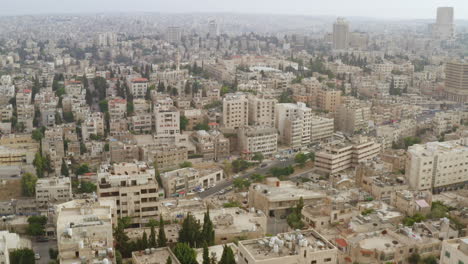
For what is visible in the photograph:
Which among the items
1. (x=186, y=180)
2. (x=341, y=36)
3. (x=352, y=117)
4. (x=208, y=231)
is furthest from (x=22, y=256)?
(x=341, y=36)

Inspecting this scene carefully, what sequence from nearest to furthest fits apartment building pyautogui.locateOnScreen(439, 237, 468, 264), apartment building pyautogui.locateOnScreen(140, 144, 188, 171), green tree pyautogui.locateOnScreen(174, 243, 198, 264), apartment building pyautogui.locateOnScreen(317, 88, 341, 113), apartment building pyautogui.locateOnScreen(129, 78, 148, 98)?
apartment building pyautogui.locateOnScreen(439, 237, 468, 264), green tree pyautogui.locateOnScreen(174, 243, 198, 264), apartment building pyautogui.locateOnScreen(140, 144, 188, 171), apartment building pyautogui.locateOnScreen(317, 88, 341, 113), apartment building pyautogui.locateOnScreen(129, 78, 148, 98)

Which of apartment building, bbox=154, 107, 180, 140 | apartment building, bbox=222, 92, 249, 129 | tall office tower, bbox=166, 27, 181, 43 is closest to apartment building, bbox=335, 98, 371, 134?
apartment building, bbox=222, 92, 249, 129

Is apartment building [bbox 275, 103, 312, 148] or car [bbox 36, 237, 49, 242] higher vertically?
apartment building [bbox 275, 103, 312, 148]

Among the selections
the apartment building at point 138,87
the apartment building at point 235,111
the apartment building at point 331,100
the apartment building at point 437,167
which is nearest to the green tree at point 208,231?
the apartment building at point 437,167

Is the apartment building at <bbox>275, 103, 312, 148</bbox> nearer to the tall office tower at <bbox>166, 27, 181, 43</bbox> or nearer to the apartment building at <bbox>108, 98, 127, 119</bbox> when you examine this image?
the apartment building at <bbox>108, 98, 127, 119</bbox>

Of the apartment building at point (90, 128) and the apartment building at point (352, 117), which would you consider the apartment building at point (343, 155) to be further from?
the apartment building at point (90, 128)
